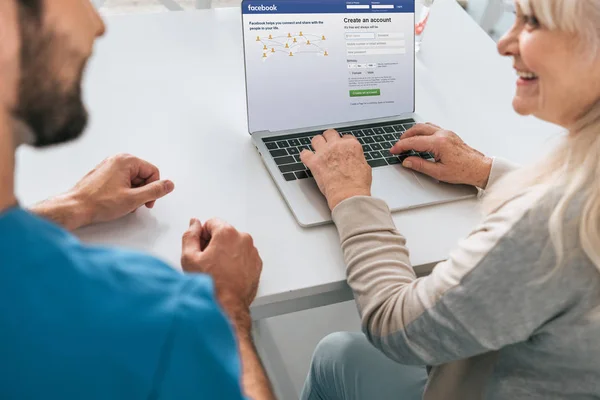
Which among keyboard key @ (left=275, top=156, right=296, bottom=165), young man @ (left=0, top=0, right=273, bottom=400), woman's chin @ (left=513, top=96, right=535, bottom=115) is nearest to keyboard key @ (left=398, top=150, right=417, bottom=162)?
keyboard key @ (left=275, top=156, right=296, bottom=165)

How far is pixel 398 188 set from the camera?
3.69 ft

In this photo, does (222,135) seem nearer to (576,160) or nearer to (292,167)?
(292,167)

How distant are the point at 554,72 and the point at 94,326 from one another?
2.10 feet

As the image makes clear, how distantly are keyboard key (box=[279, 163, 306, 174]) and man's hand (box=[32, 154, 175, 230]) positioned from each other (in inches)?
8.0

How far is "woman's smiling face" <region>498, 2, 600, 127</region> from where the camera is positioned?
2.50ft

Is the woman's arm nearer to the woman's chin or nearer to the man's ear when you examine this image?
the woman's chin

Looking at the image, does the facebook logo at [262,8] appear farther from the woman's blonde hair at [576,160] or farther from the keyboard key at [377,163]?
the woman's blonde hair at [576,160]

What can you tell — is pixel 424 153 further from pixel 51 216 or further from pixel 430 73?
pixel 51 216

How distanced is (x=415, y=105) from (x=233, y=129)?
416mm

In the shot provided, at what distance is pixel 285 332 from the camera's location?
5.83 feet

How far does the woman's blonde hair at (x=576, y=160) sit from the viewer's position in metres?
0.70

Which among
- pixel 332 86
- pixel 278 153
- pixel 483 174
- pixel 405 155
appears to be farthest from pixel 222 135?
pixel 483 174

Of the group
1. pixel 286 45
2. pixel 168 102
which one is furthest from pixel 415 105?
pixel 168 102

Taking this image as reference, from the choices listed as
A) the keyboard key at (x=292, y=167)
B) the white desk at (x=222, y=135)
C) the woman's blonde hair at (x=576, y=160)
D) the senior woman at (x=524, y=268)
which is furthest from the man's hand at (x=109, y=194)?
the woman's blonde hair at (x=576, y=160)
